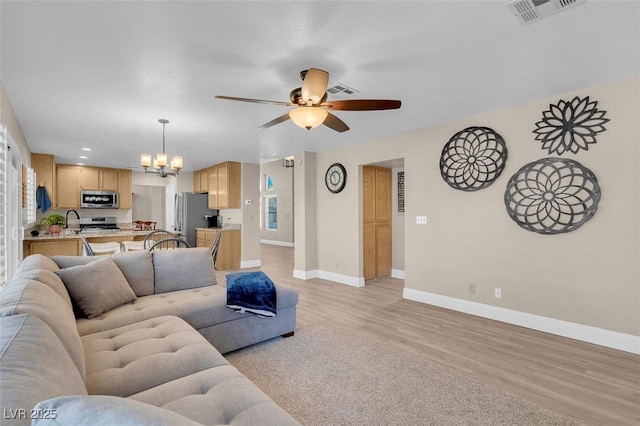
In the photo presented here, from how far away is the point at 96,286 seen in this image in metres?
2.47

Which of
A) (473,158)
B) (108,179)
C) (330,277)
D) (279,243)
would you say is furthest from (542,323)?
(279,243)

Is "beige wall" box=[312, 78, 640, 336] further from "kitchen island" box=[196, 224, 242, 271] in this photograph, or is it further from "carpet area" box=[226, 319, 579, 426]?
"kitchen island" box=[196, 224, 242, 271]

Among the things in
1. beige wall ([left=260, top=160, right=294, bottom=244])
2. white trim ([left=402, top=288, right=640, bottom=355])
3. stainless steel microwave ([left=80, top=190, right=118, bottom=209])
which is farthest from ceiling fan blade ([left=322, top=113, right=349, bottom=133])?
beige wall ([left=260, top=160, right=294, bottom=244])

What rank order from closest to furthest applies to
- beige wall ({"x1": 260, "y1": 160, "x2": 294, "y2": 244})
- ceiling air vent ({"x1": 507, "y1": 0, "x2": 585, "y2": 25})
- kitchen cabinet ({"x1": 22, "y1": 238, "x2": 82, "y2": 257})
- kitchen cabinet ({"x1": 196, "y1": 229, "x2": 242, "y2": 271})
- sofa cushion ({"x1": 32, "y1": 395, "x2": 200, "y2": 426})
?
sofa cushion ({"x1": 32, "y1": 395, "x2": 200, "y2": 426}) → ceiling air vent ({"x1": 507, "y1": 0, "x2": 585, "y2": 25}) → kitchen cabinet ({"x1": 22, "y1": 238, "x2": 82, "y2": 257}) → kitchen cabinet ({"x1": 196, "y1": 229, "x2": 242, "y2": 271}) → beige wall ({"x1": 260, "y1": 160, "x2": 294, "y2": 244})

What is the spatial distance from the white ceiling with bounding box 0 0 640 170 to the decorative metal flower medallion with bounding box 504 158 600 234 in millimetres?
772

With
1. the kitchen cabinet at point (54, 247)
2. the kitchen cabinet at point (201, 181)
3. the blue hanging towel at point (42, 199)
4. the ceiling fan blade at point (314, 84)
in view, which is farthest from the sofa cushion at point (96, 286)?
the kitchen cabinet at point (201, 181)

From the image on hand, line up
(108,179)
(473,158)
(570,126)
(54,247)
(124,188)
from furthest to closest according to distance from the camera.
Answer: (124,188)
(108,179)
(54,247)
(473,158)
(570,126)

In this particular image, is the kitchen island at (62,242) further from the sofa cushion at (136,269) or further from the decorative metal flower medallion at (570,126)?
the decorative metal flower medallion at (570,126)

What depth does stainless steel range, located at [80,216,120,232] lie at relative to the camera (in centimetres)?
750

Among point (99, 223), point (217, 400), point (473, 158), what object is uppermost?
point (473, 158)

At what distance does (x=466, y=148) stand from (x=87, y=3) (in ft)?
12.6

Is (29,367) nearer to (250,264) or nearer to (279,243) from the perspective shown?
(250,264)

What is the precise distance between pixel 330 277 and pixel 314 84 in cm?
414

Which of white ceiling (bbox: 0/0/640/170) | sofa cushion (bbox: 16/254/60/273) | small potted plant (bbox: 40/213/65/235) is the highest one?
white ceiling (bbox: 0/0/640/170)
